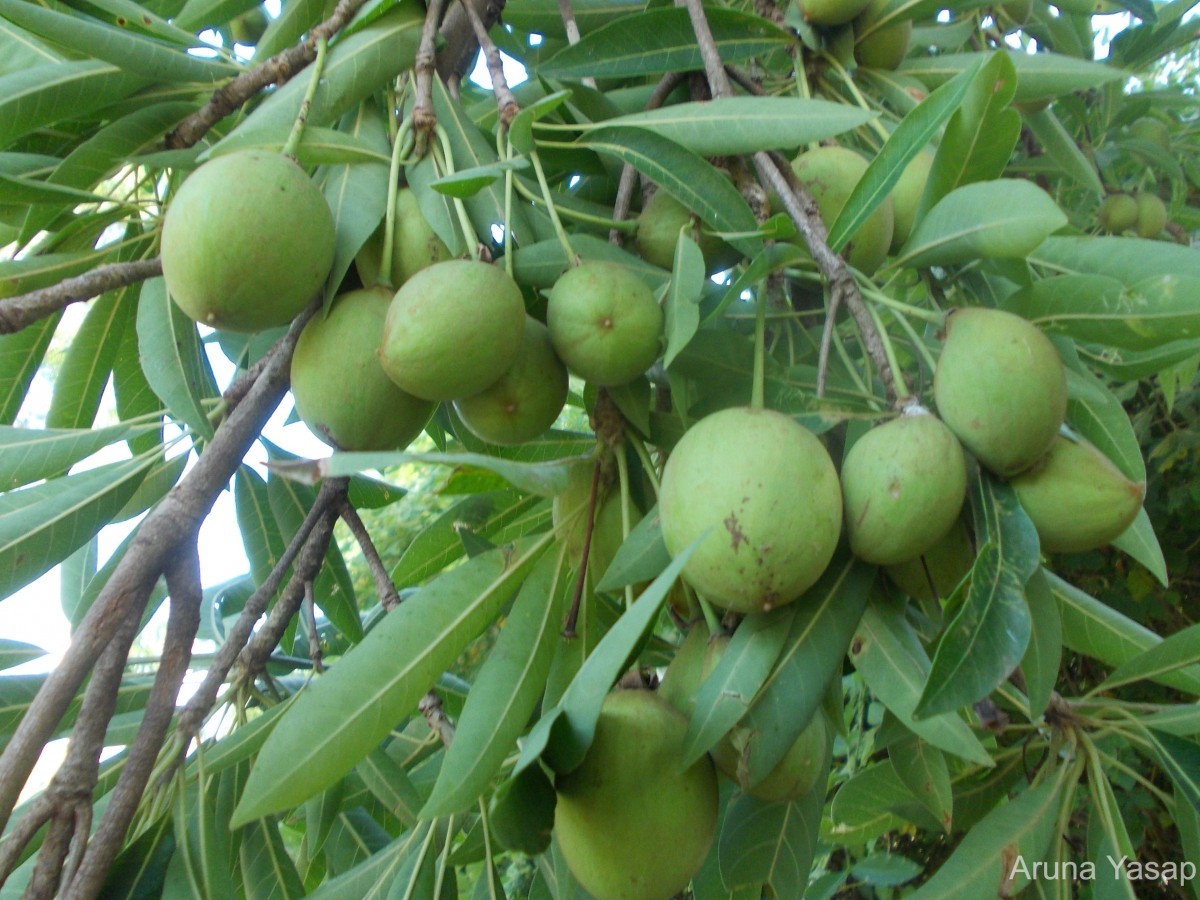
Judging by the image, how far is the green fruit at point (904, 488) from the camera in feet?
2.75

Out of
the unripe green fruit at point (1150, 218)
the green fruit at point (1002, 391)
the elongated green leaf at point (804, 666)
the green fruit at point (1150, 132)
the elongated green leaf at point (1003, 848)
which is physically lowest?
the unripe green fruit at point (1150, 218)

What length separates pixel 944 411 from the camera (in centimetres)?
92

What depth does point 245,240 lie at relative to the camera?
947 mm

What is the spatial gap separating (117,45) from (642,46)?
69 cm

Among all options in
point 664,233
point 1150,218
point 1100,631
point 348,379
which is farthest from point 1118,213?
point 348,379

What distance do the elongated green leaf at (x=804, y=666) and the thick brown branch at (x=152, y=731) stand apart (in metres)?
0.62

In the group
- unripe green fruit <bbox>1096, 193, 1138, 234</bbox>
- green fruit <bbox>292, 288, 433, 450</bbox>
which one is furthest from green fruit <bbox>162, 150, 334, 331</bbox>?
unripe green fruit <bbox>1096, 193, 1138, 234</bbox>

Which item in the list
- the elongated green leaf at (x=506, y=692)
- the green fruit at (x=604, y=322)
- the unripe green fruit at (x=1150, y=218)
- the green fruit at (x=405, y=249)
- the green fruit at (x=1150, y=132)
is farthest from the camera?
the green fruit at (x=1150, y=132)

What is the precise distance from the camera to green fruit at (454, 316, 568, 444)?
1.07m

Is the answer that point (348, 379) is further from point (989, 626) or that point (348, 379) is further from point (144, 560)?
point (989, 626)

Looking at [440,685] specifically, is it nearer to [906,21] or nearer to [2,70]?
[2,70]

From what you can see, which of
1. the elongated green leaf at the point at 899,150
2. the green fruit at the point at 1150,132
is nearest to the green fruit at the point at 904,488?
the elongated green leaf at the point at 899,150

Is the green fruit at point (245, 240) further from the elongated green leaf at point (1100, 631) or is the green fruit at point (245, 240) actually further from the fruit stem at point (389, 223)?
the elongated green leaf at point (1100, 631)

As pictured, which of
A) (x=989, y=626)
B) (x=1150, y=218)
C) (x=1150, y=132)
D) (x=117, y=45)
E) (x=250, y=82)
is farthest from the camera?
(x=1150, y=132)
